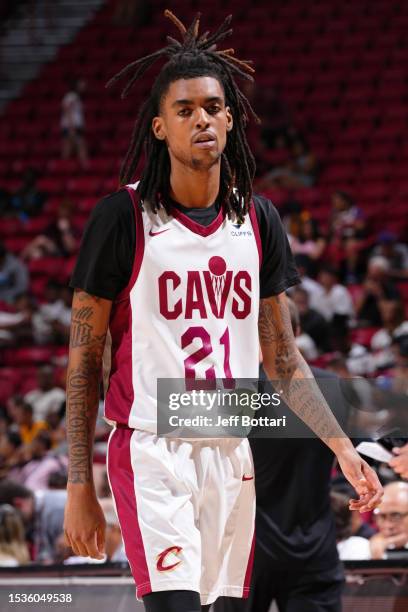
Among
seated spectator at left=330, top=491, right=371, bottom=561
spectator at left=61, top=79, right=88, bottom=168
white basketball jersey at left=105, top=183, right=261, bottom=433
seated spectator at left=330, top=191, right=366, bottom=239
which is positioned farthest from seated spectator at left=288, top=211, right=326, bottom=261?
white basketball jersey at left=105, top=183, right=261, bottom=433

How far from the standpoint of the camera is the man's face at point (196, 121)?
300cm

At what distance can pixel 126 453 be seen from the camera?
297 centimetres

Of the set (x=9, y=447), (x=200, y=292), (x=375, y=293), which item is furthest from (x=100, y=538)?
(x=375, y=293)

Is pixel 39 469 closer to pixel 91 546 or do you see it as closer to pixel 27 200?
pixel 91 546

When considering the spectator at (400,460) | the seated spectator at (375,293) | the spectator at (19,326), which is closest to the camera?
the spectator at (400,460)

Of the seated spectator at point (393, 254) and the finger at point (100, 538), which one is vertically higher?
the seated spectator at point (393, 254)

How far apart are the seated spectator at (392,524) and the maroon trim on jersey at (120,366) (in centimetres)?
192

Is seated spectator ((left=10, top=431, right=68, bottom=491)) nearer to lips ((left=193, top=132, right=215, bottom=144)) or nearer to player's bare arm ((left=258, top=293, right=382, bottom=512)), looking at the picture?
player's bare arm ((left=258, top=293, right=382, bottom=512))

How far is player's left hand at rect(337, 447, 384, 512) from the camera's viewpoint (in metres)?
3.06

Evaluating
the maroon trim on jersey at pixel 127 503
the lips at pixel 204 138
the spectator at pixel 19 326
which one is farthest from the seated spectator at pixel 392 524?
the spectator at pixel 19 326

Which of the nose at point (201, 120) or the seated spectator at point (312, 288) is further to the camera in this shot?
the seated spectator at point (312, 288)

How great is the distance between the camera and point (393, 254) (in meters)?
10.8

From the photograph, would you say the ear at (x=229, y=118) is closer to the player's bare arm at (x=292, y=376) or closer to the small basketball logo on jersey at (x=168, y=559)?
the player's bare arm at (x=292, y=376)

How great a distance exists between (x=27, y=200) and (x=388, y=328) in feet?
20.3
